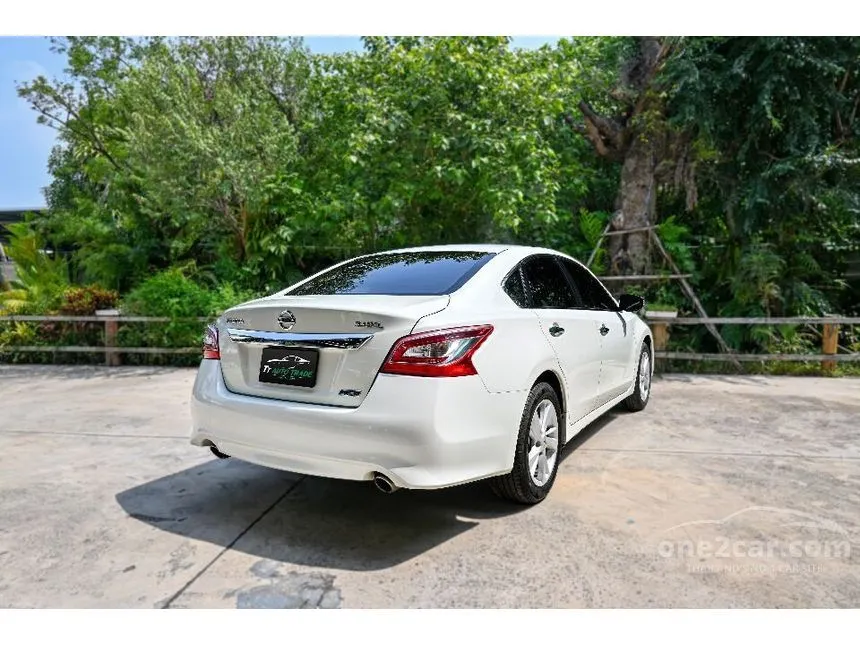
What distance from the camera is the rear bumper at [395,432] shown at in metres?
2.76

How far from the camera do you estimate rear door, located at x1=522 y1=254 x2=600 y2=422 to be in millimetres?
3752

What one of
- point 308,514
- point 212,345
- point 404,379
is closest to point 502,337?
point 404,379

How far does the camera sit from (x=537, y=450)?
3453 mm

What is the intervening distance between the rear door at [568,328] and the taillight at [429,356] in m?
0.88

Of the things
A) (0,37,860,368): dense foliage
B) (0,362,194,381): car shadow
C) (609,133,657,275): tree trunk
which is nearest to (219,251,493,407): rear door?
(0,37,860,368): dense foliage

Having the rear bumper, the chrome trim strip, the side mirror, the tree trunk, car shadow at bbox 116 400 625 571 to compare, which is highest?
the tree trunk

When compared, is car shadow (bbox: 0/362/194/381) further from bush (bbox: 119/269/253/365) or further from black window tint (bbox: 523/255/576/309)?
black window tint (bbox: 523/255/576/309)

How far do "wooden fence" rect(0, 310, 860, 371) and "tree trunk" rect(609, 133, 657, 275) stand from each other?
6.61 feet

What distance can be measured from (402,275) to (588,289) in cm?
178

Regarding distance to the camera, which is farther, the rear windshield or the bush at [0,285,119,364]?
the bush at [0,285,119,364]

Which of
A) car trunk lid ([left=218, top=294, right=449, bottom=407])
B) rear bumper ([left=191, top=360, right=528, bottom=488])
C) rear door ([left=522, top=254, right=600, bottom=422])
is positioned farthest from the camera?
rear door ([left=522, top=254, right=600, bottom=422])

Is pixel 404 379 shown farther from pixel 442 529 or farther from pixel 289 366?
pixel 442 529
